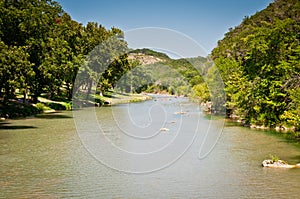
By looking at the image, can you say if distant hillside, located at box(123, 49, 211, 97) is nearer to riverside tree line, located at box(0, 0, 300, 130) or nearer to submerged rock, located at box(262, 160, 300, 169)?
riverside tree line, located at box(0, 0, 300, 130)

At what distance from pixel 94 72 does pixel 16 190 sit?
164 ft

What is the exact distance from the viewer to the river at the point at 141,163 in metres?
15.2

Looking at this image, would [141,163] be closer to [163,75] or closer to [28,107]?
[28,107]

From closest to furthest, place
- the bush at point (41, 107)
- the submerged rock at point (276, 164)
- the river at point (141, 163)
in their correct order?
the river at point (141, 163), the submerged rock at point (276, 164), the bush at point (41, 107)

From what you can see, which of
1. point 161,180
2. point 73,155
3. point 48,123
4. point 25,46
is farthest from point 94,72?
point 161,180

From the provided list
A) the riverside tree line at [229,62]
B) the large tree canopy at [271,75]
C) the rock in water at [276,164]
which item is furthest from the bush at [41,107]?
the rock in water at [276,164]

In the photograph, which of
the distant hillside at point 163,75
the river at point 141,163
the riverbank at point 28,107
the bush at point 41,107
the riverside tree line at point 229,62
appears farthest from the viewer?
the distant hillside at point 163,75

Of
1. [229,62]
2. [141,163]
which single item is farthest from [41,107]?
[141,163]

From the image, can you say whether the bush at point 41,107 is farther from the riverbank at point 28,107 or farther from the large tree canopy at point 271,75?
the large tree canopy at point 271,75

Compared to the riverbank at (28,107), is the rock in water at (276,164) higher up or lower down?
lower down

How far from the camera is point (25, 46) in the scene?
3984 centimetres

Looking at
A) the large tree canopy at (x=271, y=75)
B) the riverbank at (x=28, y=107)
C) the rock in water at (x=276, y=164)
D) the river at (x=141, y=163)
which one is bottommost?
the river at (x=141, y=163)

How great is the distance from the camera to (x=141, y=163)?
66.7ft

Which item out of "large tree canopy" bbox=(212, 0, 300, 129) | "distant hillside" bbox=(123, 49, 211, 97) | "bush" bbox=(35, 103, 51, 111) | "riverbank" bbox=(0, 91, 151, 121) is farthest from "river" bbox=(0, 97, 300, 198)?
"distant hillside" bbox=(123, 49, 211, 97)
